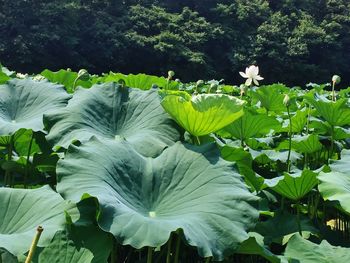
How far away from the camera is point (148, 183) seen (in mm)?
872

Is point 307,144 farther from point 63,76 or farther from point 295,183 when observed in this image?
point 63,76

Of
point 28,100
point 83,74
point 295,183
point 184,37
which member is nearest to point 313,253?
point 295,183

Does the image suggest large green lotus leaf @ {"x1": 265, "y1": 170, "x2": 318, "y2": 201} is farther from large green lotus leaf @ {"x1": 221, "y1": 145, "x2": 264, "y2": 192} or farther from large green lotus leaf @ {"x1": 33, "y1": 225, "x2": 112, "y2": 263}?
large green lotus leaf @ {"x1": 33, "y1": 225, "x2": 112, "y2": 263}

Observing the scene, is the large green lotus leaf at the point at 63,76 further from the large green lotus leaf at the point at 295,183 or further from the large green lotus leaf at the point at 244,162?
the large green lotus leaf at the point at 295,183

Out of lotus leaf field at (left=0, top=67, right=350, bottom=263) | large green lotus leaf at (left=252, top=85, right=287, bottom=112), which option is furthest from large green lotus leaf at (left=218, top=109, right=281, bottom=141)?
large green lotus leaf at (left=252, top=85, right=287, bottom=112)

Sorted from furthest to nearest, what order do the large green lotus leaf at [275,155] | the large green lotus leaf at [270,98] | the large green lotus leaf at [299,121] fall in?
the large green lotus leaf at [270,98] → the large green lotus leaf at [299,121] → the large green lotus leaf at [275,155]

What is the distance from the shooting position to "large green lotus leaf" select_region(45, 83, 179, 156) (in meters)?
1.01

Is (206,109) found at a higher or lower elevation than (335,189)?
higher

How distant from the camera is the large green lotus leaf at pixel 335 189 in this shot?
2.98 ft

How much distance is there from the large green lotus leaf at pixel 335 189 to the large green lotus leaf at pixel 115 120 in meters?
0.29

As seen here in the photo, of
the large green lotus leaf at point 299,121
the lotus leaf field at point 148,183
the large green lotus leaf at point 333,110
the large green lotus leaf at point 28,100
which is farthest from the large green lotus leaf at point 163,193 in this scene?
the large green lotus leaf at point 299,121

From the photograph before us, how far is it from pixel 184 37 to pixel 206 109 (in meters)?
17.7

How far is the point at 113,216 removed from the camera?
0.73 metres

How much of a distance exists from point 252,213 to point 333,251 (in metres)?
0.15
